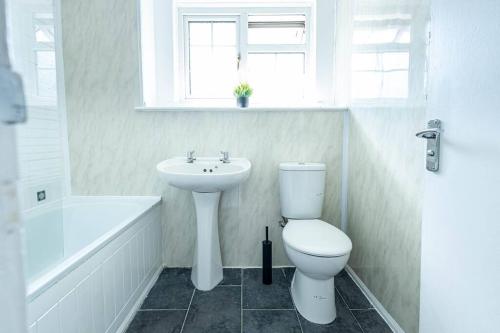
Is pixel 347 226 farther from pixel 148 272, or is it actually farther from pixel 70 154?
pixel 70 154

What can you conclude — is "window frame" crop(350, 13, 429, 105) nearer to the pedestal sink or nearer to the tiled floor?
the pedestal sink

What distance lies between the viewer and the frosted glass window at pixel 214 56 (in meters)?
2.41

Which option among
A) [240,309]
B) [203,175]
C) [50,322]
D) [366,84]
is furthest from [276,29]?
[50,322]

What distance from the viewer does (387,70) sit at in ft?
5.05

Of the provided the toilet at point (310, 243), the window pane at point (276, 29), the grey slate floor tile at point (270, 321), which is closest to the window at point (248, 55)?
the window pane at point (276, 29)

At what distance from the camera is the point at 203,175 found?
160cm

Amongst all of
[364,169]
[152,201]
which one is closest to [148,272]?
[152,201]

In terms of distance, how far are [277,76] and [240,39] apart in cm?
42

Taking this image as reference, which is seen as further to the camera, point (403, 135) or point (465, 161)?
point (403, 135)

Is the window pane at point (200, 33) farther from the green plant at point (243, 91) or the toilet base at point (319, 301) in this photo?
the toilet base at point (319, 301)

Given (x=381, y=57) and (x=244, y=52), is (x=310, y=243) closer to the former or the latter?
(x=381, y=57)

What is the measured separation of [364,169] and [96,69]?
195cm

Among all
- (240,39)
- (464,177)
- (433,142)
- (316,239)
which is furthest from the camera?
(240,39)

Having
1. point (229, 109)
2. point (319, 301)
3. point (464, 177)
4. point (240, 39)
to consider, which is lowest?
point (319, 301)
